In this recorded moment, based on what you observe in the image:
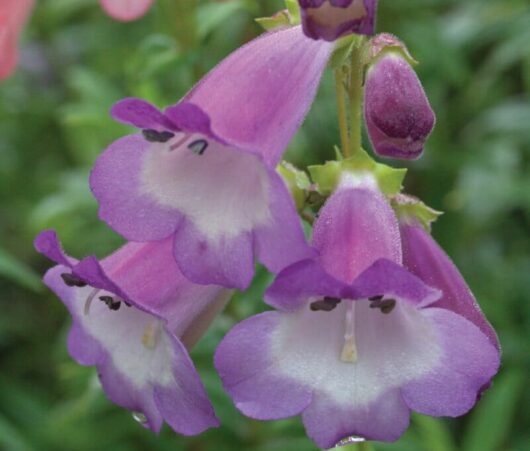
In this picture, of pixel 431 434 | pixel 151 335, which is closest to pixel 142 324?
pixel 151 335

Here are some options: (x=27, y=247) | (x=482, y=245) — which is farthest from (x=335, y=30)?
(x=27, y=247)

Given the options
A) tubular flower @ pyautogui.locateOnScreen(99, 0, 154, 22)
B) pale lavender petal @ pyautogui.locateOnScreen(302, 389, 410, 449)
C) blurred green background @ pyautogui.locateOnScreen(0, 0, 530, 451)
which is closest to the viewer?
pale lavender petal @ pyautogui.locateOnScreen(302, 389, 410, 449)

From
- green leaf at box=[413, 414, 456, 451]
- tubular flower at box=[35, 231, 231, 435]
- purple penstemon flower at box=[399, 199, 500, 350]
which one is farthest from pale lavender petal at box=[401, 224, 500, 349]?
green leaf at box=[413, 414, 456, 451]

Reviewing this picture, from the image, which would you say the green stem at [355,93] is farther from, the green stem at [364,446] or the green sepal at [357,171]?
the green stem at [364,446]

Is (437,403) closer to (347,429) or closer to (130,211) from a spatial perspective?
(347,429)

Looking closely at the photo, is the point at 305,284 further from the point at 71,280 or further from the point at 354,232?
the point at 71,280

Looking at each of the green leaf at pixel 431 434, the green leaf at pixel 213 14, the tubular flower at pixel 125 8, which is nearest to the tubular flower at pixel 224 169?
the tubular flower at pixel 125 8

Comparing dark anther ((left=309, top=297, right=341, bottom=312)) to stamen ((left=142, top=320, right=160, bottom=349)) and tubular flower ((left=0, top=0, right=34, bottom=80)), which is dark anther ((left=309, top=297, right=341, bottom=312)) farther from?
tubular flower ((left=0, top=0, right=34, bottom=80))

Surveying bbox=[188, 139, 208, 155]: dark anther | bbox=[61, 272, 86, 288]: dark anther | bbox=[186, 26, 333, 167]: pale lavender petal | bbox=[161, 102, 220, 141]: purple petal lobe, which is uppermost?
bbox=[161, 102, 220, 141]: purple petal lobe
